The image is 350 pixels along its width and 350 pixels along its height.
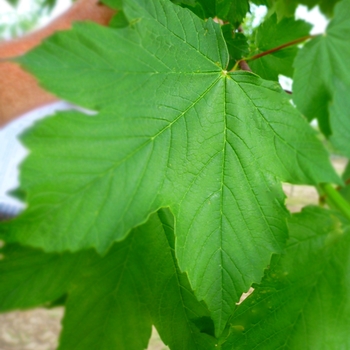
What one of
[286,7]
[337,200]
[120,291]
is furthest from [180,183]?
[286,7]

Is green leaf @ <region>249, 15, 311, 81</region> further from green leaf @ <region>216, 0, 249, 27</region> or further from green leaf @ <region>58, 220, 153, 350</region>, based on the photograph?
green leaf @ <region>58, 220, 153, 350</region>

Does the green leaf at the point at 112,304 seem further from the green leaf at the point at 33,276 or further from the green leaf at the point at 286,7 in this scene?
the green leaf at the point at 286,7

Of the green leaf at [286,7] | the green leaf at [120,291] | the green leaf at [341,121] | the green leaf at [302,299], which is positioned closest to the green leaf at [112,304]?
the green leaf at [120,291]

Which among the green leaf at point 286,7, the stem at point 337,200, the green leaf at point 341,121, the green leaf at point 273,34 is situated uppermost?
the green leaf at point 286,7

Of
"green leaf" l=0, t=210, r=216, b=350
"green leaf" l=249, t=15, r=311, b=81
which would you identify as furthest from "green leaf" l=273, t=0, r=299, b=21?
"green leaf" l=0, t=210, r=216, b=350

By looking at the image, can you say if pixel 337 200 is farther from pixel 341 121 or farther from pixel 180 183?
pixel 180 183

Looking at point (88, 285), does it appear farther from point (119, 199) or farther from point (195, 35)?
point (195, 35)

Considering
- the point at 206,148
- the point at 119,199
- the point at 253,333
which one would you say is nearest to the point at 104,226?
the point at 119,199
